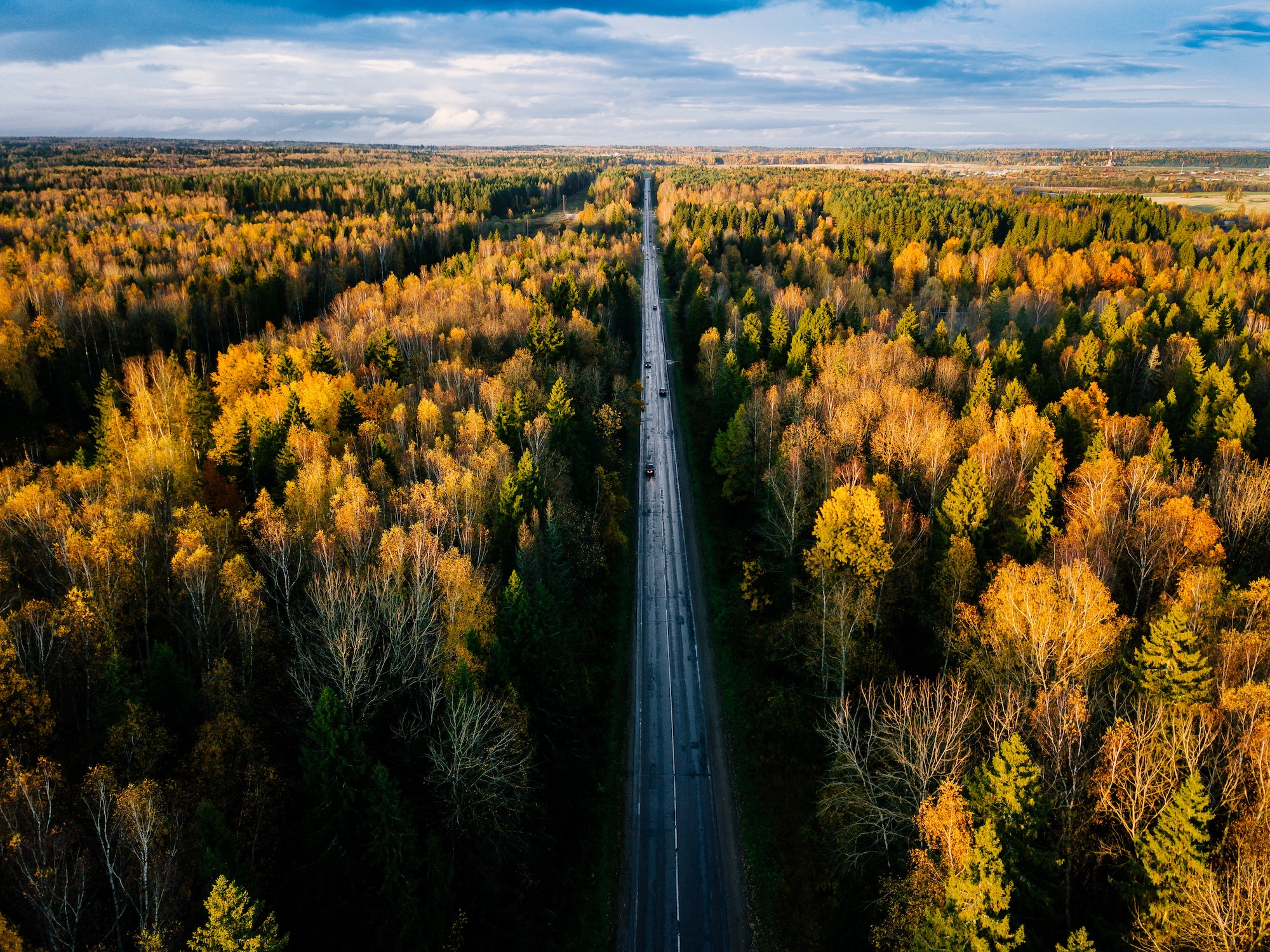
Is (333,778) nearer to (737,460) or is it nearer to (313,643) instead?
(313,643)

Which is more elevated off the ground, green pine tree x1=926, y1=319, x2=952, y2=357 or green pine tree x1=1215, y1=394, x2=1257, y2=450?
green pine tree x1=926, y1=319, x2=952, y2=357

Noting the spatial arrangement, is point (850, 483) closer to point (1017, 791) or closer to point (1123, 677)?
point (1123, 677)

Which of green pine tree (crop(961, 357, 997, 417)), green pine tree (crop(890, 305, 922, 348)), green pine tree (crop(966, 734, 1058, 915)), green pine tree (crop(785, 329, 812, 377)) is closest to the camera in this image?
green pine tree (crop(966, 734, 1058, 915))

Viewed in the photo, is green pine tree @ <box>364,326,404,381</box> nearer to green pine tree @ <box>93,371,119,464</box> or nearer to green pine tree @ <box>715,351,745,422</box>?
green pine tree @ <box>93,371,119,464</box>

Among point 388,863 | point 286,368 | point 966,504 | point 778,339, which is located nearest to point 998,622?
point 966,504

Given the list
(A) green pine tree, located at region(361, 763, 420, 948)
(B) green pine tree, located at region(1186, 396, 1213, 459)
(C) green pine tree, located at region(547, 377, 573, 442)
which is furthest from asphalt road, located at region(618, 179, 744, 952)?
(B) green pine tree, located at region(1186, 396, 1213, 459)

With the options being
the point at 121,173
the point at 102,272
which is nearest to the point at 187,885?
the point at 102,272

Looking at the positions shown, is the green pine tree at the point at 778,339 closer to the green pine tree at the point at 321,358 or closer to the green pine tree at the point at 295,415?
the green pine tree at the point at 321,358
